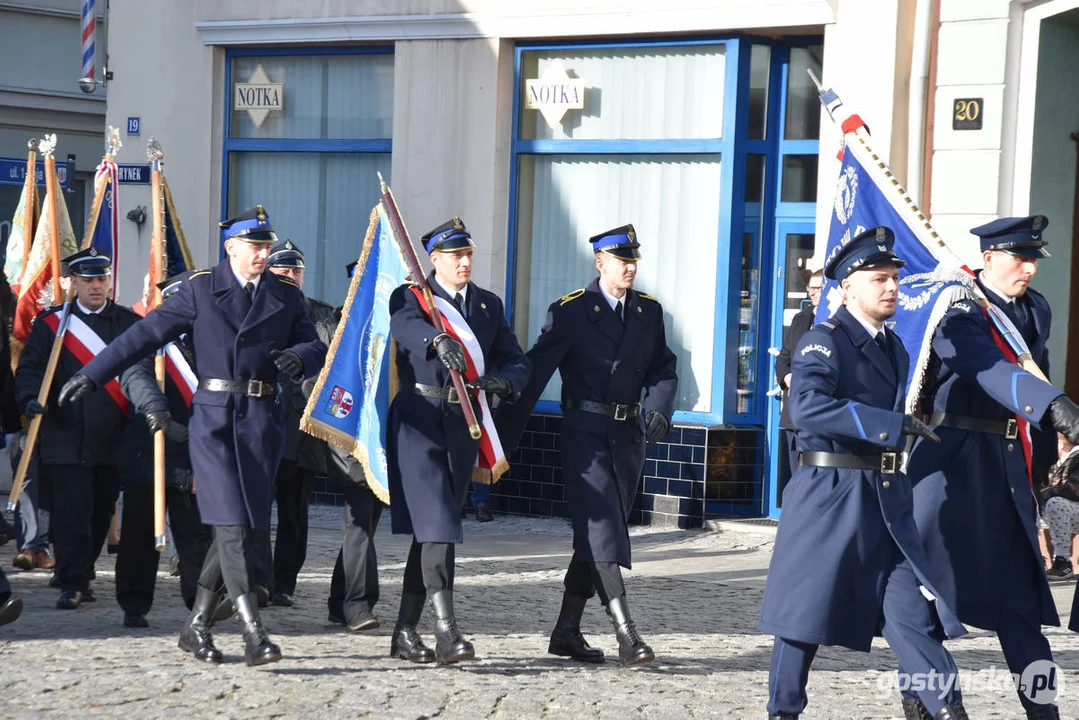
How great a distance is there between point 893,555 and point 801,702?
23.4 inches

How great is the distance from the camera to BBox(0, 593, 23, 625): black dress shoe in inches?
306

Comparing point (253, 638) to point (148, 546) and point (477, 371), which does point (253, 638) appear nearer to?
point (148, 546)

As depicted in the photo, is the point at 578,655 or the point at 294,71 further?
the point at 294,71

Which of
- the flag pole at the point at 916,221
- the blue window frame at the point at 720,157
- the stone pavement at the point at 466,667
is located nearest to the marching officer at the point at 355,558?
the stone pavement at the point at 466,667

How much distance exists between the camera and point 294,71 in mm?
14820

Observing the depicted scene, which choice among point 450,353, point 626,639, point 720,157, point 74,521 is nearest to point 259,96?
point 720,157

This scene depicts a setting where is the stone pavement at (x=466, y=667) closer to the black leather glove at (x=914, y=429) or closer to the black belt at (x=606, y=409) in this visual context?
the black belt at (x=606, y=409)

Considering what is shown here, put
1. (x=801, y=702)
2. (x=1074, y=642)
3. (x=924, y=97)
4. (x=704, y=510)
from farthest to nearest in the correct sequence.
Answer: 1. (x=704, y=510)
2. (x=924, y=97)
3. (x=1074, y=642)
4. (x=801, y=702)

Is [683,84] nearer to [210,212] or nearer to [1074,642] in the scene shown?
[210,212]

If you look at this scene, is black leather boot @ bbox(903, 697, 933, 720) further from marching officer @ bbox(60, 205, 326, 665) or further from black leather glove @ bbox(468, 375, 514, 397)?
marching officer @ bbox(60, 205, 326, 665)

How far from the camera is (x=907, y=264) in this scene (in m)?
7.25

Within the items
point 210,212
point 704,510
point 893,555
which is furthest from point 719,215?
point 893,555

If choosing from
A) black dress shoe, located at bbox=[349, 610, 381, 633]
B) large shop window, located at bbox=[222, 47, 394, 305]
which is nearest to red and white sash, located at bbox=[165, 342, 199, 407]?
black dress shoe, located at bbox=[349, 610, 381, 633]

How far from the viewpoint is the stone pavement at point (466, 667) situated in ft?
22.5
